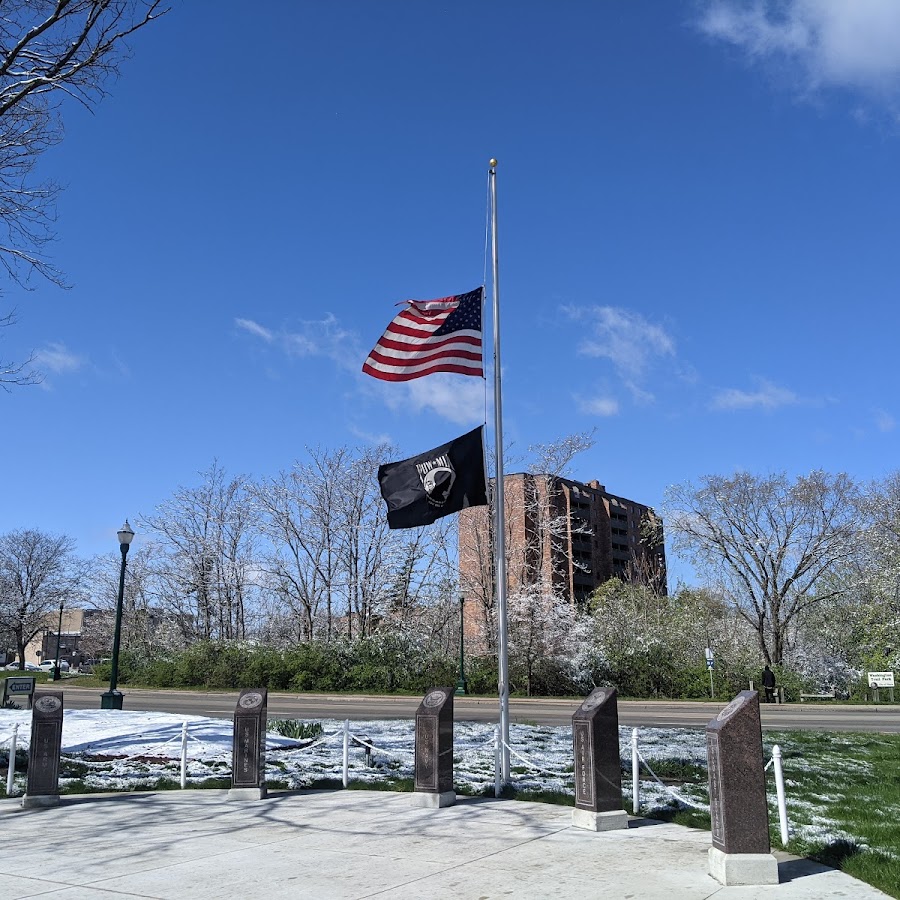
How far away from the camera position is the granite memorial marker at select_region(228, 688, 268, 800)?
34.2 feet

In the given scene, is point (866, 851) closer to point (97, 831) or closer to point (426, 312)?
point (97, 831)

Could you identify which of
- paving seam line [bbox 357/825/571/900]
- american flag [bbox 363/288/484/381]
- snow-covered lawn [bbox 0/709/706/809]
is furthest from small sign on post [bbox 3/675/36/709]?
paving seam line [bbox 357/825/571/900]

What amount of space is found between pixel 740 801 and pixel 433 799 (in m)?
4.28

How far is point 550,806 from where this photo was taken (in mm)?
9883

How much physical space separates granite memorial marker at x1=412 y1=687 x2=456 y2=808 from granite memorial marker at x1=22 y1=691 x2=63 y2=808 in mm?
4446

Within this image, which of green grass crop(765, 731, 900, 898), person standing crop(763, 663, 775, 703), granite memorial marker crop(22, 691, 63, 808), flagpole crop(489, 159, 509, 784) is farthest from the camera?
person standing crop(763, 663, 775, 703)

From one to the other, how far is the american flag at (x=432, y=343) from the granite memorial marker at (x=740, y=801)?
687cm

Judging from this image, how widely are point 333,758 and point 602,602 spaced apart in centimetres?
3305

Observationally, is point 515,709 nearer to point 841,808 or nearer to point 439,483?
point 439,483

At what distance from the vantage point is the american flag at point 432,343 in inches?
492

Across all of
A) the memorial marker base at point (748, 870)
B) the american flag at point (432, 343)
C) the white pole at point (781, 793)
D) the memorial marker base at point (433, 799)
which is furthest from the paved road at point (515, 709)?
the memorial marker base at point (748, 870)

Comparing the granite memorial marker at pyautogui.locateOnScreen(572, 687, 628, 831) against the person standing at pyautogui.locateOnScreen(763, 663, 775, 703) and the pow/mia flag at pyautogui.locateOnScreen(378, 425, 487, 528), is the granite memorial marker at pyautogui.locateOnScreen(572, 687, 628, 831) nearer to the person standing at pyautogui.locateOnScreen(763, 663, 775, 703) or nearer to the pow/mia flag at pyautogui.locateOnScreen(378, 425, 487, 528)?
the pow/mia flag at pyautogui.locateOnScreen(378, 425, 487, 528)

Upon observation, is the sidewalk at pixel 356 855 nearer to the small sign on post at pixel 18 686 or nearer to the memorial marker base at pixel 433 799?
the memorial marker base at pixel 433 799

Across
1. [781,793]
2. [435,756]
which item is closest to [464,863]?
[435,756]
